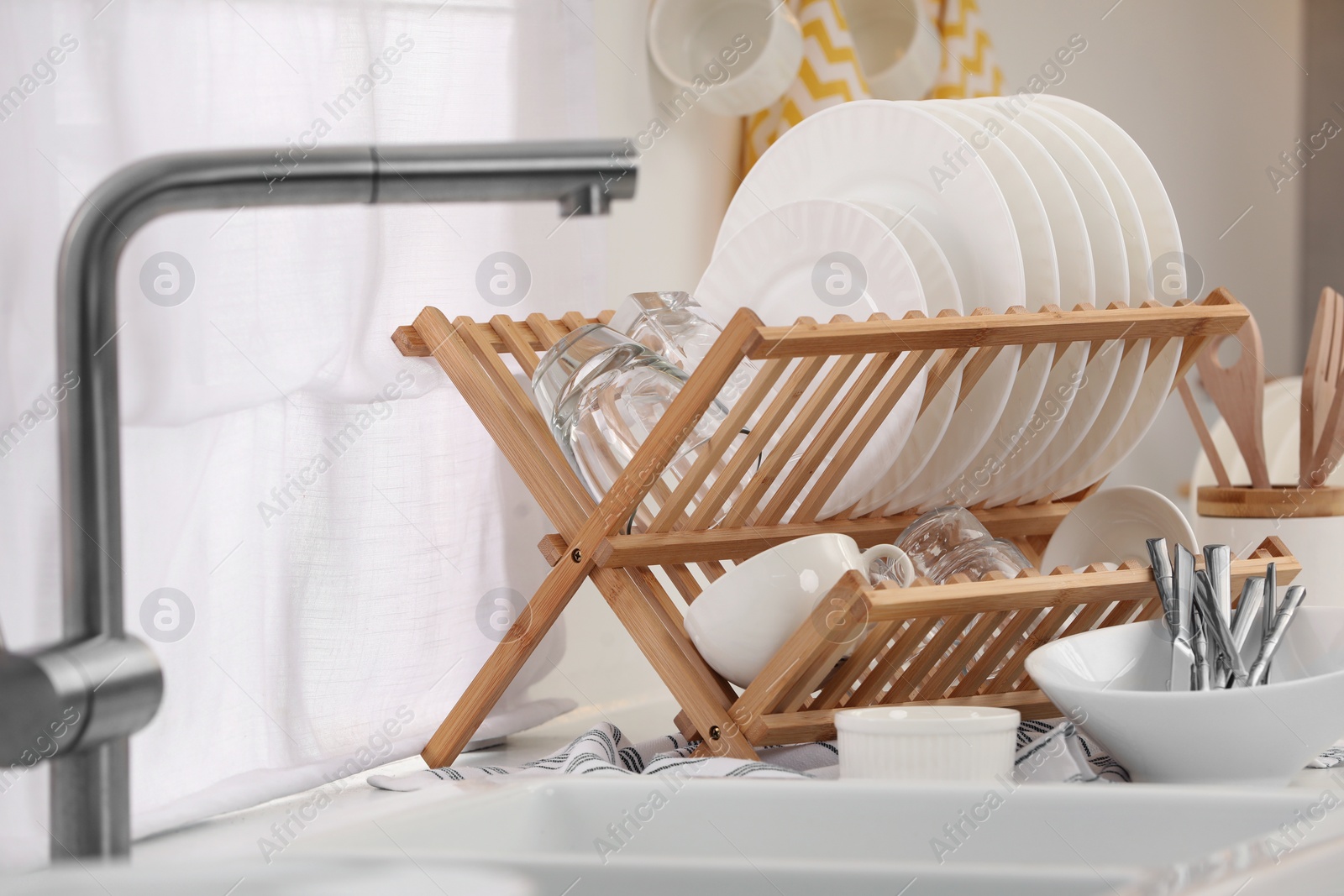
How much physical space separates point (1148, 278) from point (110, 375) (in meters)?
0.78

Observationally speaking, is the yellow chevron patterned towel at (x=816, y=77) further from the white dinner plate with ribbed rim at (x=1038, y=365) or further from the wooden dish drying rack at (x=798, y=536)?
the wooden dish drying rack at (x=798, y=536)

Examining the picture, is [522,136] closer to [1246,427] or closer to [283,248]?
[283,248]

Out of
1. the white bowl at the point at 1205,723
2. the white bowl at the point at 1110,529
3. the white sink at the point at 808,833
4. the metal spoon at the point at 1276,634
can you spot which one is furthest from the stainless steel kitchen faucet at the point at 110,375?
the white bowl at the point at 1110,529

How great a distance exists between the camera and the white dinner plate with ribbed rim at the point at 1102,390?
95cm

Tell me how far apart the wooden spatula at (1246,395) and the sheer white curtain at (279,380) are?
22.7 inches

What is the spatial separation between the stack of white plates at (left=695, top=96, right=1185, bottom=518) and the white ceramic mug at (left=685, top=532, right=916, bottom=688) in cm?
13

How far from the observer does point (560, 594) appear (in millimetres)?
885

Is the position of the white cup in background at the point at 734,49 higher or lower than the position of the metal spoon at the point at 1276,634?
higher

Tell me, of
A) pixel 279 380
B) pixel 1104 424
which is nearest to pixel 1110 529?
pixel 1104 424

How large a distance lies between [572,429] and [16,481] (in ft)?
1.07

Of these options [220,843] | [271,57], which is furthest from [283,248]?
[220,843]

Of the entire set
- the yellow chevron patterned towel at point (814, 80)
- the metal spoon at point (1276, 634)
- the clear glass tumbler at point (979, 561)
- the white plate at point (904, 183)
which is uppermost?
the yellow chevron patterned towel at point (814, 80)

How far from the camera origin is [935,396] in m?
0.87

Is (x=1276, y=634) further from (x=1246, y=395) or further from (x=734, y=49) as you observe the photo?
(x=734, y=49)
